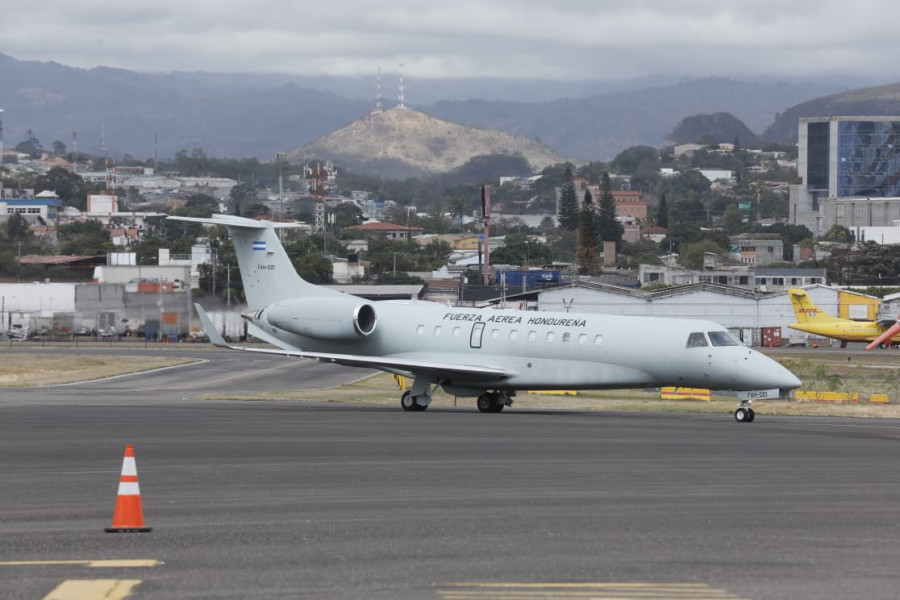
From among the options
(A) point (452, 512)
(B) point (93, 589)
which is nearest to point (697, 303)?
(A) point (452, 512)

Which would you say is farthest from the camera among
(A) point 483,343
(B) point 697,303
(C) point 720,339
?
(B) point 697,303

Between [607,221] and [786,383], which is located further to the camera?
[607,221]

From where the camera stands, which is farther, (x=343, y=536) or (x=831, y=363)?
(x=831, y=363)

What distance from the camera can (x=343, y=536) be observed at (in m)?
14.5

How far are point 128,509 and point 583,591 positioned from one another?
5.26 metres

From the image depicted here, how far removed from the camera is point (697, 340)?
108 feet

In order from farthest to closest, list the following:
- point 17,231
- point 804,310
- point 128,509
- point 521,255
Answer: point 17,231 → point 521,255 → point 804,310 → point 128,509

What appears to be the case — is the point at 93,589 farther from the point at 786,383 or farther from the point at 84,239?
the point at 84,239

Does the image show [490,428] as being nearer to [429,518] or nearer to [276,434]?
[276,434]

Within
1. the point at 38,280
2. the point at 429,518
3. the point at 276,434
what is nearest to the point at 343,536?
the point at 429,518

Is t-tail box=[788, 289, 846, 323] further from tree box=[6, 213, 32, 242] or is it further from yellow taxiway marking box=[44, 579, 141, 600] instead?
tree box=[6, 213, 32, 242]

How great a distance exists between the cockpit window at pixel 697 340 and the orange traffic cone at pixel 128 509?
20.1 metres

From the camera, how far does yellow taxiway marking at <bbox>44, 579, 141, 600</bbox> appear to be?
11.8 m

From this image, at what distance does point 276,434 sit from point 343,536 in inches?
488
